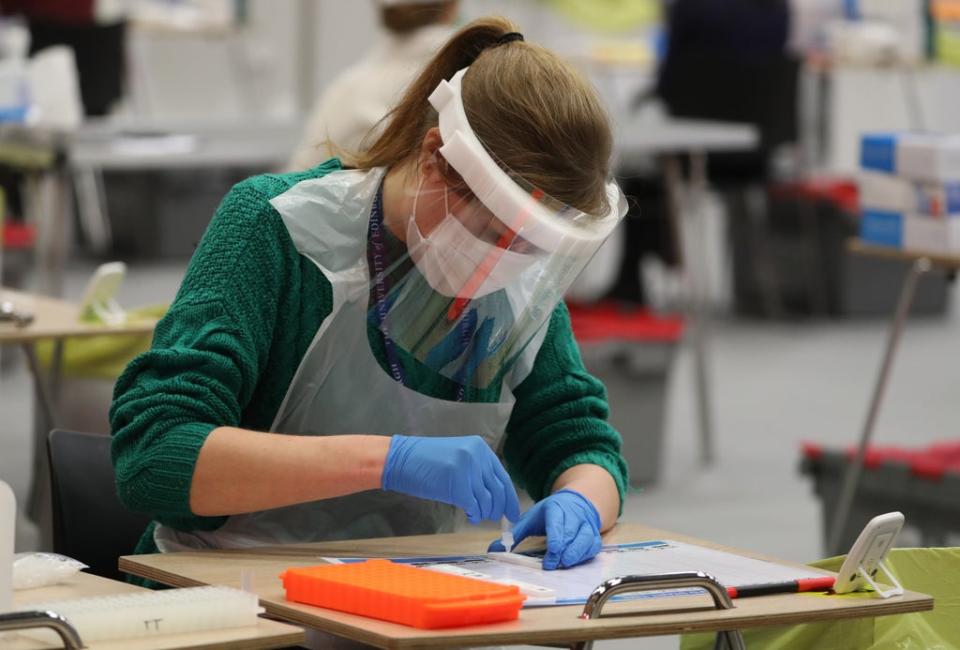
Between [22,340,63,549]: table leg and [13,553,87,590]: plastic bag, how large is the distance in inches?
49.0

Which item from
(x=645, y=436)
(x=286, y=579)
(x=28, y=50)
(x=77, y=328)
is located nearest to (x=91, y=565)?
(x=286, y=579)

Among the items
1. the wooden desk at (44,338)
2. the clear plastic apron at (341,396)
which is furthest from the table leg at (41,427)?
the clear plastic apron at (341,396)

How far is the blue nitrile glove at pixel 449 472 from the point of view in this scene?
154 centimetres

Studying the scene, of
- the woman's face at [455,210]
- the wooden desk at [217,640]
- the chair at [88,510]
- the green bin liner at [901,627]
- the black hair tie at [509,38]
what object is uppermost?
the black hair tie at [509,38]

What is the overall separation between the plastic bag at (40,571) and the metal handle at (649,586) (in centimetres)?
46

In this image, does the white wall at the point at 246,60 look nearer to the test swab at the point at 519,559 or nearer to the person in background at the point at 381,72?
the person in background at the point at 381,72

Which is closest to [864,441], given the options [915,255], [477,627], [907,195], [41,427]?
[915,255]

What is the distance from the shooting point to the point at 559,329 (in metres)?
1.90

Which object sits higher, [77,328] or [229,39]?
[77,328]

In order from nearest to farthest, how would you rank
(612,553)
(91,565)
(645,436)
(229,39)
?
(612,553) < (91,565) < (645,436) < (229,39)

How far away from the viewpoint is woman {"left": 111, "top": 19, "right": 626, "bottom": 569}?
60.8 inches

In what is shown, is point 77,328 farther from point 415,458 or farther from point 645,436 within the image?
point 645,436

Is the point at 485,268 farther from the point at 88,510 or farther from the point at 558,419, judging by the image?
the point at 88,510

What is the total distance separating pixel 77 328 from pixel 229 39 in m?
5.49
